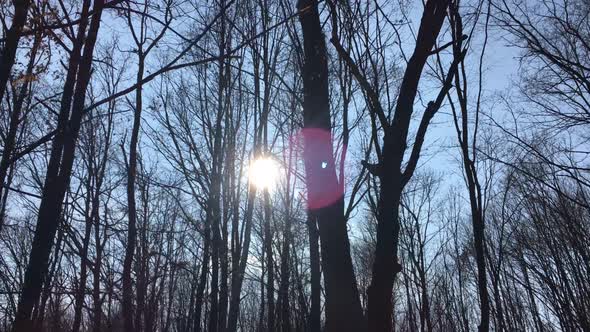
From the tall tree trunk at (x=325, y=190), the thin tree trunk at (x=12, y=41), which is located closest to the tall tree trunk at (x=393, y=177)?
the tall tree trunk at (x=325, y=190)

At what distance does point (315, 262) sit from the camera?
8.34 metres

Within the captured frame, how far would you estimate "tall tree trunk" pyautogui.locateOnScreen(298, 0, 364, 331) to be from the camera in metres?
3.18

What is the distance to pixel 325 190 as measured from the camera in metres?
3.49

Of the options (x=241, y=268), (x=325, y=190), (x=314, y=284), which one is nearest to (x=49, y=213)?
(x=325, y=190)

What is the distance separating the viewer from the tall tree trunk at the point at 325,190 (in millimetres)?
3178

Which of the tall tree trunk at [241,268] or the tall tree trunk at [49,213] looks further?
the tall tree trunk at [241,268]

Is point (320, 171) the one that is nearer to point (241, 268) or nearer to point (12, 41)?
point (12, 41)

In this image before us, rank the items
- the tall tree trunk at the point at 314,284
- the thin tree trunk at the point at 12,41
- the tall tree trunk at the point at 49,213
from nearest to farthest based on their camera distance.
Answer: the thin tree trunk at the point at 12,41 → the tall tree trunk at the point at 49,213 → the tall tree trunk at the point at 314,284

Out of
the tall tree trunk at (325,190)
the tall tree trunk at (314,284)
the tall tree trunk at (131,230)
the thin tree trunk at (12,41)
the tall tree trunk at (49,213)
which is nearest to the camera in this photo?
the thin tree trunk at (12,41)

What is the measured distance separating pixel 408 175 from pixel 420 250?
18.4m

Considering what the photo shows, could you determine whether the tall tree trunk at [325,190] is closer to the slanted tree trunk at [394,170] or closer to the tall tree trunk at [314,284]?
the slanted tree trunk at [394,170]

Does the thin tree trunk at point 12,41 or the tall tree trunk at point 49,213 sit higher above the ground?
the thin tree trunk at point 12,41

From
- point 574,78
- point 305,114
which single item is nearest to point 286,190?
point 574,78

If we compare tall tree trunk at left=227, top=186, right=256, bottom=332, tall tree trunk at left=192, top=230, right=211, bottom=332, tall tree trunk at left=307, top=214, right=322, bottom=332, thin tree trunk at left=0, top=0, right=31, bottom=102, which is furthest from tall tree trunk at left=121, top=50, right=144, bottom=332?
thin tree trunk at left=0, top=0, right=31, bottom=102
